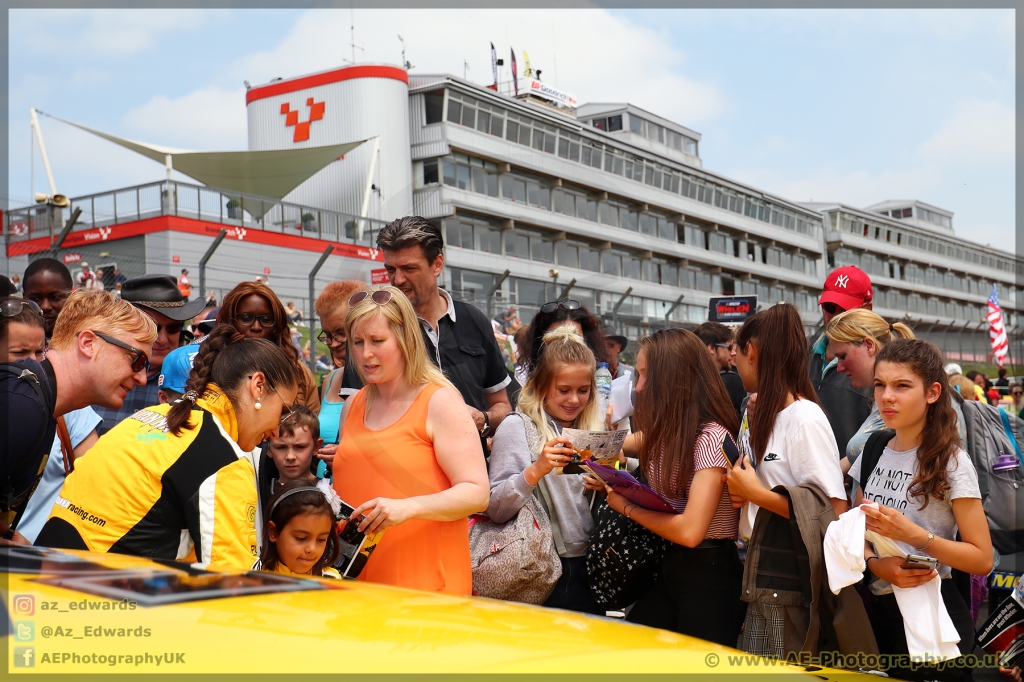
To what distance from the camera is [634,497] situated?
12.5ft

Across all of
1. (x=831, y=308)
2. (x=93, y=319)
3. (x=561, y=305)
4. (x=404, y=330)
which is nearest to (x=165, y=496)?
(x=93, y=319)

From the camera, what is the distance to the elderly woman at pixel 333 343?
5.19 meters

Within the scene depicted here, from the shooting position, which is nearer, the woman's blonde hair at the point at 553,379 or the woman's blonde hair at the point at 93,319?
the woman's blonde hair at the point at 93,319

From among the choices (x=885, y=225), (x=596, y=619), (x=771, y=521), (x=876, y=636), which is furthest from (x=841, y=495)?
(x=885, y=225)

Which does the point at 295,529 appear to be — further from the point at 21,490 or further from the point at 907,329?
the point at 907,329

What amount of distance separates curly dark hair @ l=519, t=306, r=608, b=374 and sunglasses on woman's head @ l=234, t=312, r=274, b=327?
5.00ft

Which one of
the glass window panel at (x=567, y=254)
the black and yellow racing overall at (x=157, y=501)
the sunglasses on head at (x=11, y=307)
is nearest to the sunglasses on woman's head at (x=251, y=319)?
the sunglasses on head at (x=11, y=307)

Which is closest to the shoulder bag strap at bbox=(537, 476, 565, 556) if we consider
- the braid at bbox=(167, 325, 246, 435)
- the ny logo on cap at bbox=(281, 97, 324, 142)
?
the braid at bbox=(167, 325, 246, 435)

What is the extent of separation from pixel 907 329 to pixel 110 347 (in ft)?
12.7

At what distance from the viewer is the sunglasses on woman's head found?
4836mm

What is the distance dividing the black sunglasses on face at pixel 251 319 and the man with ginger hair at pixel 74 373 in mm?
1421

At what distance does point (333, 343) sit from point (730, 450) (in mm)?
2749

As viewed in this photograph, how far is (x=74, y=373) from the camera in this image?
3.13 m

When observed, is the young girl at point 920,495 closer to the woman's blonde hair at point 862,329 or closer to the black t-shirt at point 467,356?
the woman's blonde hair at point 862,329
